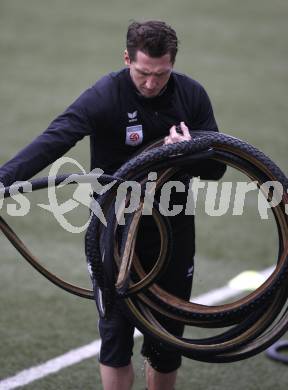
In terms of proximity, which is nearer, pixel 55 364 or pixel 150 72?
pixel 150 72

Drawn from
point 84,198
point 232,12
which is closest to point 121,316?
point 84,198

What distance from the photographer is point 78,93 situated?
37.3 feet

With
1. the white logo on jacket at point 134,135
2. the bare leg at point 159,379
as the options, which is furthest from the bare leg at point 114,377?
the white logo on jacket at point 134,135

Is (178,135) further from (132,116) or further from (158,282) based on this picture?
(158,282)

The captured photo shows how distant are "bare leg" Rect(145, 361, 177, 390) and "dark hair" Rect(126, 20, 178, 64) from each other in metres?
1.62

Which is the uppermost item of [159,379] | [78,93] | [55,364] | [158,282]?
[158,282]

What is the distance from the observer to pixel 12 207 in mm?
7879

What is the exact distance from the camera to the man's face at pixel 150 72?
3.83 meters

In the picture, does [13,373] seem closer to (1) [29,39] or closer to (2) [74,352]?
(2) [74,352]

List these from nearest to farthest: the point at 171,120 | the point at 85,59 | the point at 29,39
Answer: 1. the point at 171,120
2. the point at 85,59
3. the point at 29,39

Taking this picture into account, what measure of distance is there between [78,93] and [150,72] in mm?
7624

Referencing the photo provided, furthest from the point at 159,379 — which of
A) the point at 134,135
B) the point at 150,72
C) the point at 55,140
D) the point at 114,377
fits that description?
the point at 150,72

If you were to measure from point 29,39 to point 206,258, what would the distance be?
25.6 ft

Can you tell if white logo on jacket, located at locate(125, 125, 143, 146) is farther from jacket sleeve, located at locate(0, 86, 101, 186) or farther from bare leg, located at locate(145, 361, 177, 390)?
bare leg, located at locate(145, 361, 177, 390)
